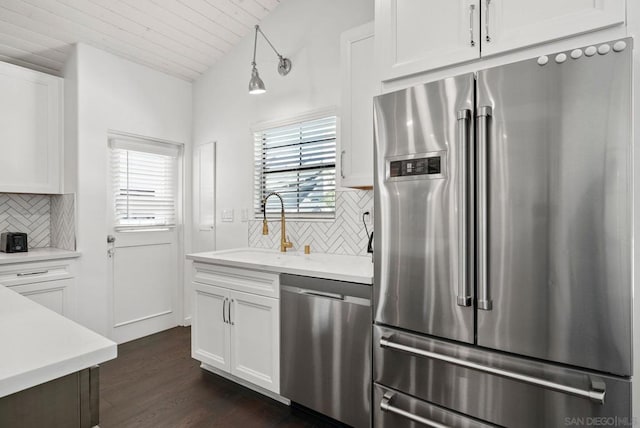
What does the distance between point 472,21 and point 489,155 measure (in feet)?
2.02

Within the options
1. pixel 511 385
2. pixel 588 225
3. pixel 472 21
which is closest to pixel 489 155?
pixel 588 225

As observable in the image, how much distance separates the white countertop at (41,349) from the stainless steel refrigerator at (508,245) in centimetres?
123

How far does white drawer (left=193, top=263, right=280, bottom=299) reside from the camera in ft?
7.56

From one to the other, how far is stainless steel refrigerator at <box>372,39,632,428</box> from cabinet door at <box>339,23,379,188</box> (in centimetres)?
49

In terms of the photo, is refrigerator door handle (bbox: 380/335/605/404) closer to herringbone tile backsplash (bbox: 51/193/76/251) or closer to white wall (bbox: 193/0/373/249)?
white wall (bbox: 193/0/373/249)

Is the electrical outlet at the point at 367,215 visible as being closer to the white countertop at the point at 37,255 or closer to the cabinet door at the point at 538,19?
the cabinet door at the point at 538,19

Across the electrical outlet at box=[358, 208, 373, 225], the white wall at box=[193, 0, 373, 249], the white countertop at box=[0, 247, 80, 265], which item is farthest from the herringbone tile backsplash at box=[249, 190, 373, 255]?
the white countertop at box=[0, 247, 80, 265]

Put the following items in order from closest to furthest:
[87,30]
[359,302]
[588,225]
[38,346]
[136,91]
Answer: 1. [38,346]
2. [588,225]
3. [359,302]
4. [87,30]
5. [136,91]

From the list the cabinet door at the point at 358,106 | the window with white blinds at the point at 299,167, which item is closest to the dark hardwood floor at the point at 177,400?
the window with white blinds at the point at 299,167

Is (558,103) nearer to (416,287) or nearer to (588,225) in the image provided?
(588,225)

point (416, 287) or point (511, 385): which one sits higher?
point (416, 287)

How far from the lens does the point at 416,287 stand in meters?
1.61

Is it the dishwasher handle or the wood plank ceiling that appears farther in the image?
the wood plank ceiling

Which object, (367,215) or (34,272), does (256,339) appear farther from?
(34,272)
